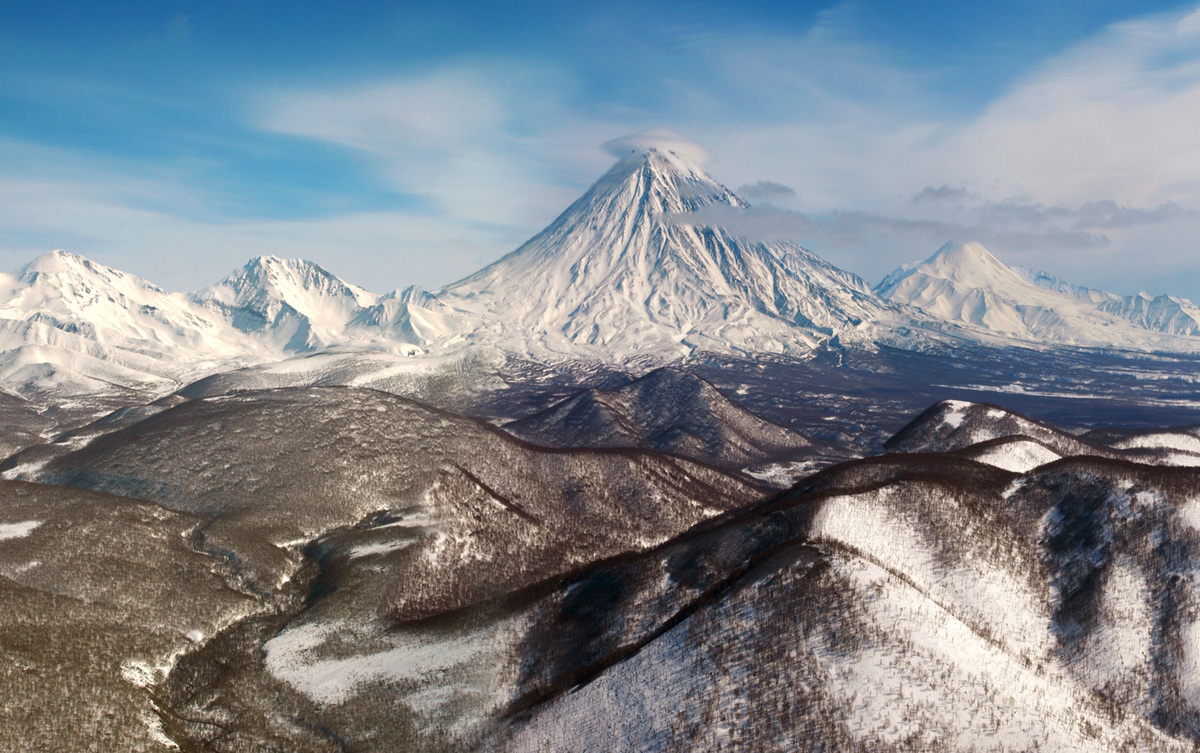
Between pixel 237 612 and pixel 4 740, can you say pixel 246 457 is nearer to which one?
pixel 237 612

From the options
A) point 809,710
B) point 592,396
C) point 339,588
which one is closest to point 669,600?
point 809,710

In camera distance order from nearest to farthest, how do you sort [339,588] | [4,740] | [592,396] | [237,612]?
[4,740] → [237,612] → [339,588] → [592,396]

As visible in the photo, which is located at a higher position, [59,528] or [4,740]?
[59,528]

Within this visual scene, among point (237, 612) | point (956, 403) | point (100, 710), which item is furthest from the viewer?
point (956, 403)

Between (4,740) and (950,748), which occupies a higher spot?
(950,748)

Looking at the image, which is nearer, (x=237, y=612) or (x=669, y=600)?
(x=669, y=600)

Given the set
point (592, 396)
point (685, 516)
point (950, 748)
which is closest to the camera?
point (950, 748)

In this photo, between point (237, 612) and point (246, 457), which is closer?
point (237, 612)

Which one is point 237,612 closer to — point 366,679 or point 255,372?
point 366,679

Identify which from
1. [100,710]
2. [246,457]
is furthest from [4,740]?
[246,457]
